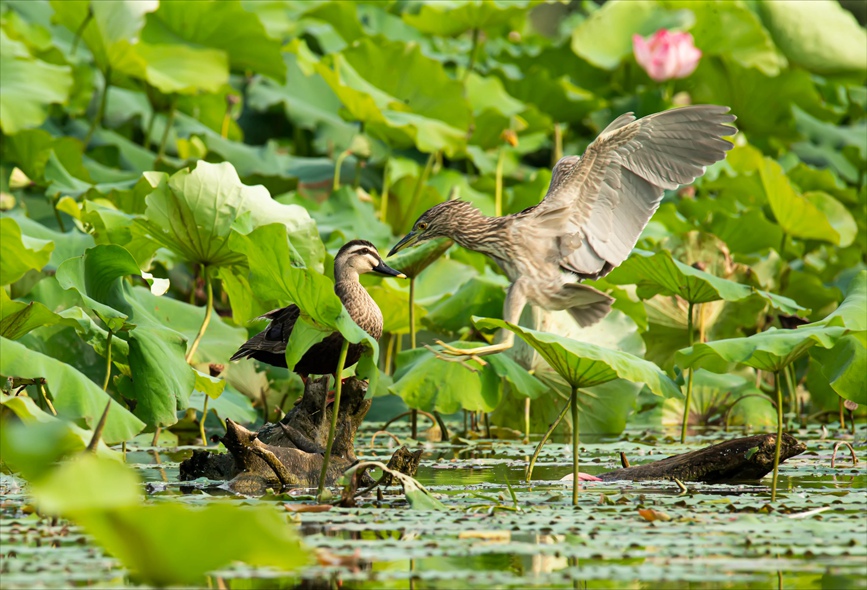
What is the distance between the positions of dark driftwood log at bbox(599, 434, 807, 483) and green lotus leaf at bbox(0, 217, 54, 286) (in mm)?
2071

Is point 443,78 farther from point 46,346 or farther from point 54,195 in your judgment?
point 46,346

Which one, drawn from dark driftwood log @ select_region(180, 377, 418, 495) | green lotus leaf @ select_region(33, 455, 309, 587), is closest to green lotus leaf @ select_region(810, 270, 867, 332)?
dark driftwood log @ select_region(180, 377, 418, 495)

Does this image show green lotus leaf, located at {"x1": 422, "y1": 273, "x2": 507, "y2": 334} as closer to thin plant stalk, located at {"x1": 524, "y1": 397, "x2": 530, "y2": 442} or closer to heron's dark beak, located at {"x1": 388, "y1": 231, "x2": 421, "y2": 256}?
thin plant stalk, located at {"x1": 524, "y1": 397, "x2": 530, "y2": 442}

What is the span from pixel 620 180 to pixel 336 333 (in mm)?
1433

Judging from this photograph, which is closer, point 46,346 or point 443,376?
point 46,346

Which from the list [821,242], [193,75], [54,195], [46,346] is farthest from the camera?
[821,242]

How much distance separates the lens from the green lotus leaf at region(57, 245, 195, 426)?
164 inches

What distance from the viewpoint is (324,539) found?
305 cm

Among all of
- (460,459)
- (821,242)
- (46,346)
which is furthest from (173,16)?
(821,242)

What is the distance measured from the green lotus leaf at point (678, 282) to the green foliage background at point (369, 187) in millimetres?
19

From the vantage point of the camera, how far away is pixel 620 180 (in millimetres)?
5238

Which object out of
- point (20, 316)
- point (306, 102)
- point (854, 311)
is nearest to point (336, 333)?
point (20, 316)

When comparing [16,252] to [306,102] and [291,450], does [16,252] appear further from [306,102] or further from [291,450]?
[306,102]

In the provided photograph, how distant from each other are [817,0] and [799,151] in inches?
55.7
